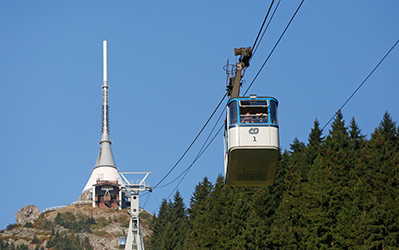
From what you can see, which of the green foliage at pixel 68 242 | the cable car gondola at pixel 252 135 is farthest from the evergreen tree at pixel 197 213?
the green foliage at pixel 68 242

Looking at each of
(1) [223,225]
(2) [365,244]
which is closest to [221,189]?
(1) [223,225]

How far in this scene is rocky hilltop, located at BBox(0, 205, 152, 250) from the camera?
6545 inches

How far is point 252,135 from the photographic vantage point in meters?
33.2

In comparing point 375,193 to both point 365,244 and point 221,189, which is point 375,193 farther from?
point 221,189

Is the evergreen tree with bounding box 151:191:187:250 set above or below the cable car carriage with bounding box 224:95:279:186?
above

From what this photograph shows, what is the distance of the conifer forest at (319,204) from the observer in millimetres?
51847

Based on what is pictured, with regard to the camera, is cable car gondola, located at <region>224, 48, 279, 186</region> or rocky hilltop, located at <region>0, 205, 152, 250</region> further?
rocky hilltop, located at <region>0, 205, 152, 250</region>

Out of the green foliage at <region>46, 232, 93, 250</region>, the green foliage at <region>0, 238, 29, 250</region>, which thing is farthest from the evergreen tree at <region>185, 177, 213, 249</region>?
the green foliage at <region>0, 238, 29, 250</region>

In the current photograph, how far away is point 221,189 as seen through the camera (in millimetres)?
89125

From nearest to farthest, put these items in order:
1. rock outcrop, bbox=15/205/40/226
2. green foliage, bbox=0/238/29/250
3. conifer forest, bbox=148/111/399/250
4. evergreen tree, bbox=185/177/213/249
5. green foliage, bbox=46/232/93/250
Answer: conifer forest, bbox=148/111/399/250
evergreen tree, bbox=185/177/213/249
green foliage, bbox=46/232/93/250
green foliage, bbox=0/238/29/250
rock outcrop, bbox=15/205/40/226

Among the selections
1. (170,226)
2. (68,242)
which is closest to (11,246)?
(68,242)

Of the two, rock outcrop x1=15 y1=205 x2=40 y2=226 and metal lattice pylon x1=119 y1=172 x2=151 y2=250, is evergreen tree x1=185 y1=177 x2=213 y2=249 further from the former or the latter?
rock outcrop x1=15 y1=205 x2=40 y2=226

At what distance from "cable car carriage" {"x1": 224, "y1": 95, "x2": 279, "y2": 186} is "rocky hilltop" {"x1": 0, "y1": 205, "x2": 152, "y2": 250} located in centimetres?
13236

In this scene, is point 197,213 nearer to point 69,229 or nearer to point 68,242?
point 68,242
